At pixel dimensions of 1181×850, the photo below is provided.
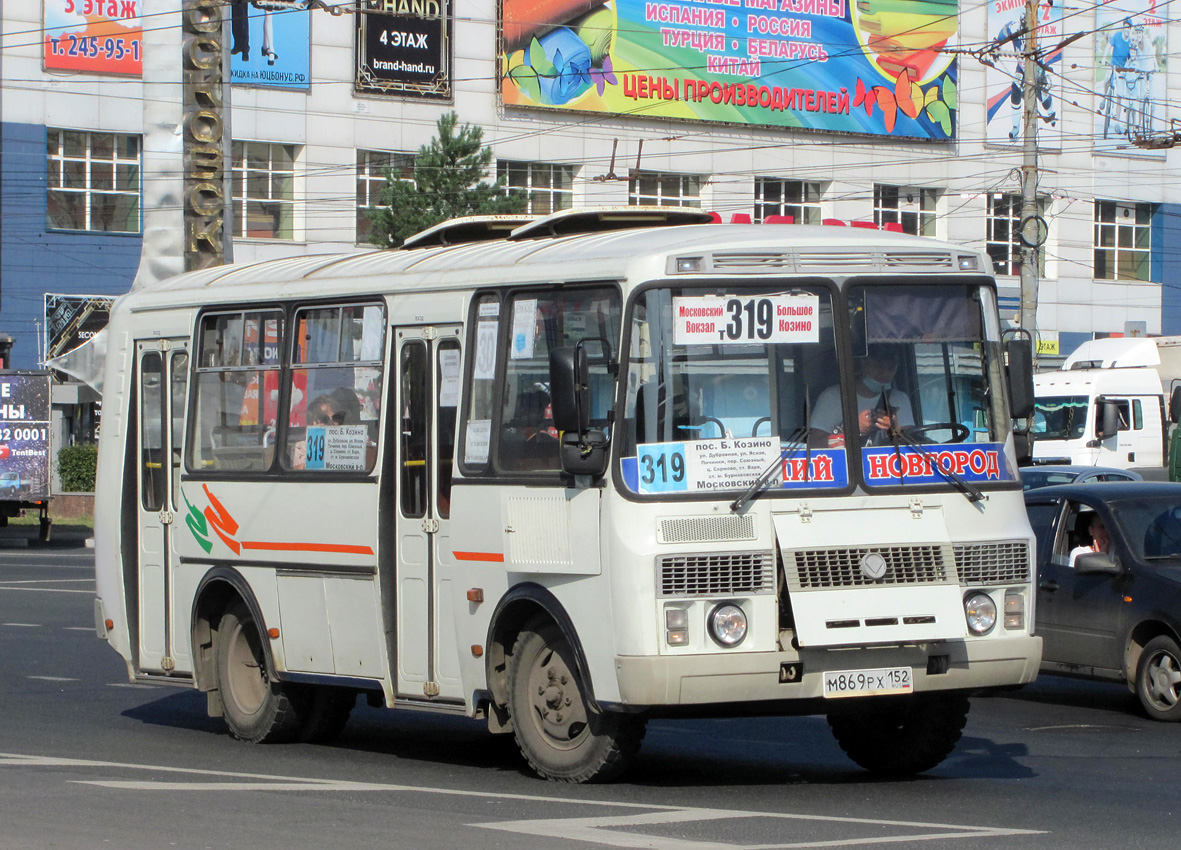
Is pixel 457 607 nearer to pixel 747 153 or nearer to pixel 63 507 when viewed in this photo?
pixel 63 507

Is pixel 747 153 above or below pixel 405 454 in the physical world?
above

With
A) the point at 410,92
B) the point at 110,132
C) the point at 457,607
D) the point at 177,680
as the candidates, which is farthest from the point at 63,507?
the point at 457,607

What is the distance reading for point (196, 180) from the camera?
68.2ft

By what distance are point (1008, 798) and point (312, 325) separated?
4690 millimetres

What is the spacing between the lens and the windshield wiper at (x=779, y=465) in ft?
27.1

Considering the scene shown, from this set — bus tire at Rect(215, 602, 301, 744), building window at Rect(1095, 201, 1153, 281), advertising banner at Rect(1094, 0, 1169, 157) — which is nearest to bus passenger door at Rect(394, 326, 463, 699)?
bus tire at Rect(215, 602, 301, 744)

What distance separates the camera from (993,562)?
8.71 meters

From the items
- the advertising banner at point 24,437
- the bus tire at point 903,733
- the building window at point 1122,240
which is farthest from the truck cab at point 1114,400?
the building window at point 1122,240

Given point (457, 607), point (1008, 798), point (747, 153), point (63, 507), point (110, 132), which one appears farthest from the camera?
point (747, 153)

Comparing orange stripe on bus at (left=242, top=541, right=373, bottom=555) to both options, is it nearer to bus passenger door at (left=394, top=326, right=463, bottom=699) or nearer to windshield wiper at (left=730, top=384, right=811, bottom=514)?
bus passenger door at (left=394, top=326, right=463, bottom=699)

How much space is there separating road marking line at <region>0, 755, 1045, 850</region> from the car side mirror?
16.9 ft

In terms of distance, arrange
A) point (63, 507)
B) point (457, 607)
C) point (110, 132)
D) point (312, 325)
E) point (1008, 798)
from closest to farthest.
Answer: point (1008, 798)
point (457, 607)
point (312, 325)
point (63, 507)
point (110, 132)

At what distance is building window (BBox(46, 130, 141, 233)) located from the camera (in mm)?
48469

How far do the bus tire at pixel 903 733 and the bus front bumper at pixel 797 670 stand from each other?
15.5 inches
